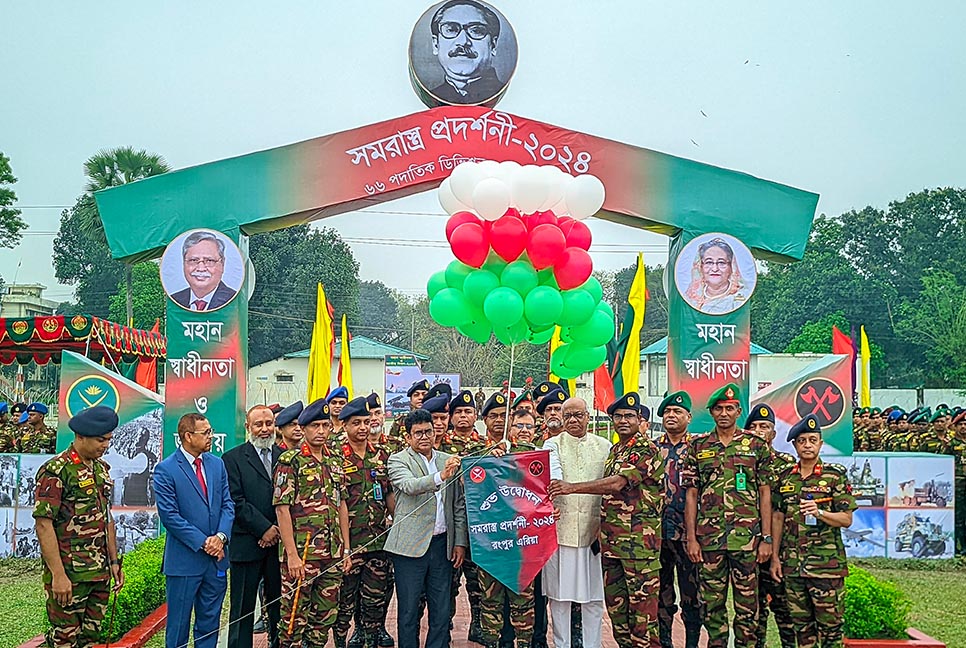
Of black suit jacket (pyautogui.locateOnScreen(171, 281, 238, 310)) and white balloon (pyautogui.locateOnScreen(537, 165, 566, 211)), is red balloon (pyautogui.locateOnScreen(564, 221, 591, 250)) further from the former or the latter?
black suit jacket (pyautogui.locateOnScreen(171, 281, 238, 310))

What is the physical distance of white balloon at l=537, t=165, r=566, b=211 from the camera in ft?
23.8

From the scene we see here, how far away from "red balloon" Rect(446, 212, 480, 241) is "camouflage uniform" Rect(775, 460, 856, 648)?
118 inches

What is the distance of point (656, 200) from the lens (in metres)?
9.63

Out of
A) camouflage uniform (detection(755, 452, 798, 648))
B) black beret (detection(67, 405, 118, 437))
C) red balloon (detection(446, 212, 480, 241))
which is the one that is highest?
red balloon (detection(446, 212, 480, 241))

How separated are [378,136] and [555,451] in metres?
4.41

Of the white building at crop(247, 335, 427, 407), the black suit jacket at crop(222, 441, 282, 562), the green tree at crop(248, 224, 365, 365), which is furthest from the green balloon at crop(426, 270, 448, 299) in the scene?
the green tree at crop(248, 224, 365, 365)

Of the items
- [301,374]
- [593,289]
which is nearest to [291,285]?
[301,374]

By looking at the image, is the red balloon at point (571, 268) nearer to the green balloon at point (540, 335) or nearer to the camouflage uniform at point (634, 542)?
the green balloon at point (540, 335)

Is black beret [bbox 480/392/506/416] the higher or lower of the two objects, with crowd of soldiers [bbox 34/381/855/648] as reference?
higher

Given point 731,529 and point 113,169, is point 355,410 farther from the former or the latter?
point 113,169

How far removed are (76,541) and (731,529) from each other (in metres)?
4.00

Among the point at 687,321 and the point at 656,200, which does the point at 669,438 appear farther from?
the point at 656,200

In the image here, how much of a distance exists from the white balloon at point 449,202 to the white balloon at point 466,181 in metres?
0.13

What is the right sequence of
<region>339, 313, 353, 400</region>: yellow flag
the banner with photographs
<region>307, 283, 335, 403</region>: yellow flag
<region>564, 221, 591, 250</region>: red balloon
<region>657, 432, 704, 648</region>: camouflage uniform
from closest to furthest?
<region>657, 432, 704, 648</region>: camouflage uniform < <region>564, 221, 591, 250</region>: red balloon < <region>307, 283, 335, 403</region>: yellow flag < the banner with photographs < <region>339, 313, 353, 400</region>: yellow flag
